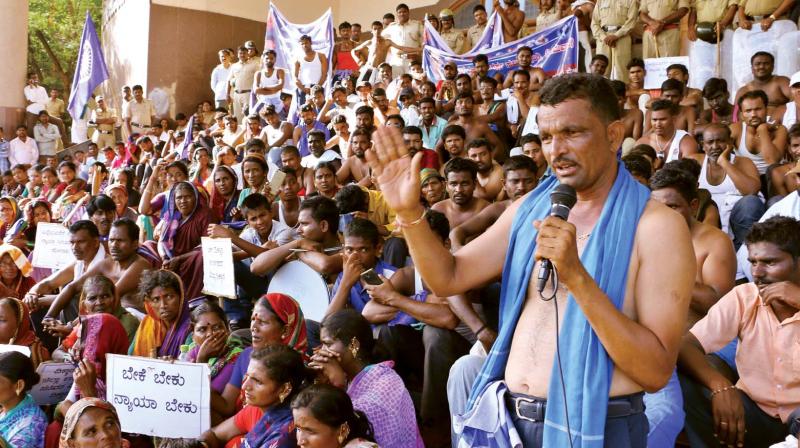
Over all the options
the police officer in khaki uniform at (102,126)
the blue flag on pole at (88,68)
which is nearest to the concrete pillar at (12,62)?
the police officer in khaki uniform at (102,126)

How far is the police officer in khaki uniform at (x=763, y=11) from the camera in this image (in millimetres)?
9492

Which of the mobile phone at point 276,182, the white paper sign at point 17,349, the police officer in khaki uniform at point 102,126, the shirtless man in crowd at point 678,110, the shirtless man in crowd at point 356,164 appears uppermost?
the police officer in khaki uniform at point 102,126

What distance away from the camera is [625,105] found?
29.9ft

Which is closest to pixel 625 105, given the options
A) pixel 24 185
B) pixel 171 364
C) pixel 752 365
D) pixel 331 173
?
pixel 331 173

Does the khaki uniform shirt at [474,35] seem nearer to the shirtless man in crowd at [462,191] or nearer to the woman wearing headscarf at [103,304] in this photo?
the shirtless man in crowd at [462,191]

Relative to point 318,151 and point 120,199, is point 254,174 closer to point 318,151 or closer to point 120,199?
point 120,199

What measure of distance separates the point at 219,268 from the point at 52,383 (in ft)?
4.53

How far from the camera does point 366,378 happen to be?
3809mm

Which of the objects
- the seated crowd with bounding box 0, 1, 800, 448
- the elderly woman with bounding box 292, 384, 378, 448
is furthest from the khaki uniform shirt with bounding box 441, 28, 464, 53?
the elderly woman with bounding box 292, 384, 378, 448

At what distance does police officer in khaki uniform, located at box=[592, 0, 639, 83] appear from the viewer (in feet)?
36.5

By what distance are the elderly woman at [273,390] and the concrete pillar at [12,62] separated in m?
16.4

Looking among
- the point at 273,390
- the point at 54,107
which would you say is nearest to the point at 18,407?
the point at 273,390

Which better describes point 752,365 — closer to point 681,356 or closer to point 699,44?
point 681,356

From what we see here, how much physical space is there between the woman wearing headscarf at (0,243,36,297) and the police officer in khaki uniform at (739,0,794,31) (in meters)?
7.89
